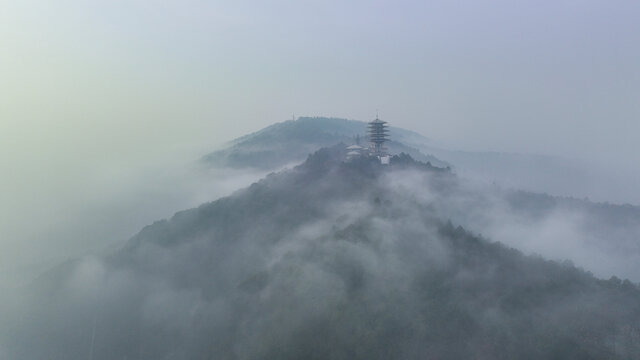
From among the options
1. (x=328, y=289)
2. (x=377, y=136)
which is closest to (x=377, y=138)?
(x=377, y=136)

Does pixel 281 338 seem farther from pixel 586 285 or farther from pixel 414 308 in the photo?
pixel 586 285

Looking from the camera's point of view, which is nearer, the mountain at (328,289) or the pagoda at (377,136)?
the mountain at (328,289)

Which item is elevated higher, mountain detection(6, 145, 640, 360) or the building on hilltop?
the building on hilltop

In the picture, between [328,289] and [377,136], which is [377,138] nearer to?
[377,136]

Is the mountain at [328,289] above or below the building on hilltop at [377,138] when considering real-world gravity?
below

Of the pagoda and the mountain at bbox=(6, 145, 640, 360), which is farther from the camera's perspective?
the pagoda

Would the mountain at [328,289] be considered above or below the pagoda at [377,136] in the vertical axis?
below

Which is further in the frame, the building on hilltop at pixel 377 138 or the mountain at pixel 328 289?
the building on hilltop at pixel 377 138

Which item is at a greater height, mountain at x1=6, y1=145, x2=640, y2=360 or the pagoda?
the pagoda

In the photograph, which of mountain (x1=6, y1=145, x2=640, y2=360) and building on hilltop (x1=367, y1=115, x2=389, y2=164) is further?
building on hilltop (x1=367, y1=115, x2=389, y2=164)
